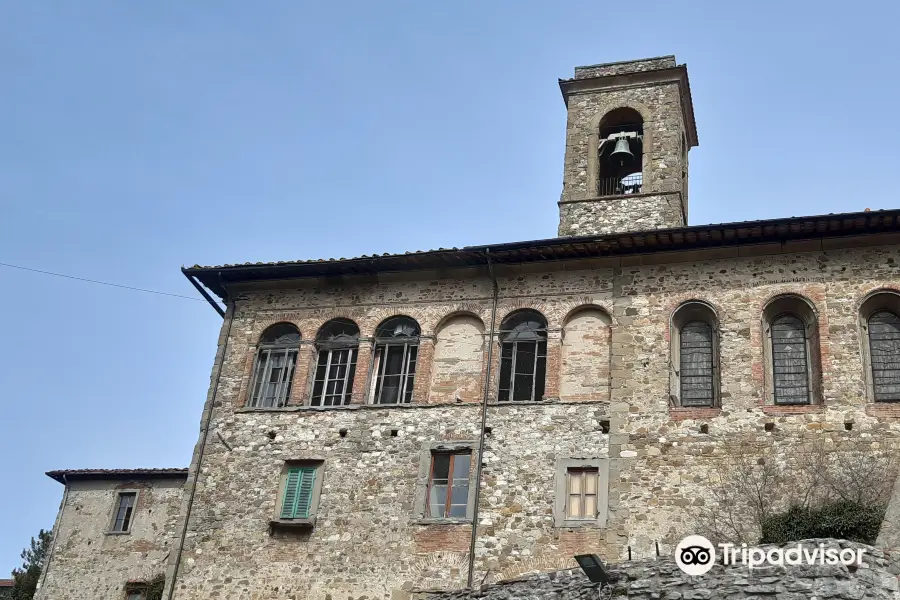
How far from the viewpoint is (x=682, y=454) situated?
17.6 metres

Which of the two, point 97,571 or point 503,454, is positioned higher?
point 503,454

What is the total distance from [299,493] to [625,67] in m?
13.9

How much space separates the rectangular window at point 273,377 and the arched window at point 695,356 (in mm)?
8038

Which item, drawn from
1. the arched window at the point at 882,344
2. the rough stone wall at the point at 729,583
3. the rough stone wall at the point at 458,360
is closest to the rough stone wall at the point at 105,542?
the rough stone wall at the point at 458,360

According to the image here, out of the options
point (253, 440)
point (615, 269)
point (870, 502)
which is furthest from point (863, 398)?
point (253, 440)

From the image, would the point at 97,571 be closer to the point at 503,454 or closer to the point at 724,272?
the point at 503,454

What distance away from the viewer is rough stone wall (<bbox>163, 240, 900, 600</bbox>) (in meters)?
17.3

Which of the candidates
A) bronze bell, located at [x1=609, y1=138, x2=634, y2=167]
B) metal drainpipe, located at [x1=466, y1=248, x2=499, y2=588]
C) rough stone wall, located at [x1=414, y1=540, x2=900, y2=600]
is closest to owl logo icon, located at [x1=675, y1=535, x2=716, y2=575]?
rough stone wall, located at [x1=414, y1=540, x2=900, y2=600]

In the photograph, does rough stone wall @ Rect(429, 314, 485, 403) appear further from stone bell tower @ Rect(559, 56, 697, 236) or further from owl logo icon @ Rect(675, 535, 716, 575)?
owl logo icon @ Rect(675, 535, 716, 575)

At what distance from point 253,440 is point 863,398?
1175cm

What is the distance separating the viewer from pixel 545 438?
1841 cm

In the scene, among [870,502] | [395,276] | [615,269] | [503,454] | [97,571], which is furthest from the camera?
[97,571]

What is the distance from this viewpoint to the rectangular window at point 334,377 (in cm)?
2048

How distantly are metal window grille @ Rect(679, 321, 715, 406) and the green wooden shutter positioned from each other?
7417mm
